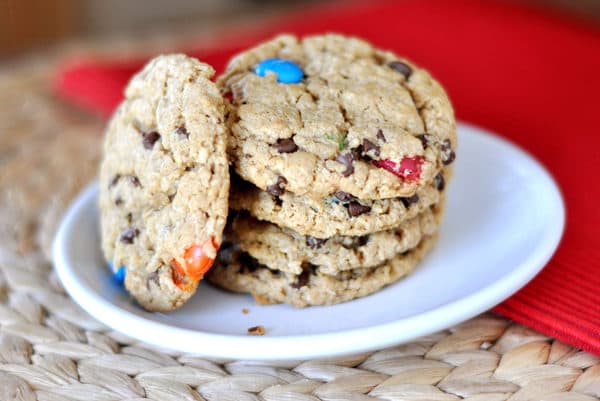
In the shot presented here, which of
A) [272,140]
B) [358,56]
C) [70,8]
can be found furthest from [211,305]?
[70,8]

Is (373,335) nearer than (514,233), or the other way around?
(373,335)

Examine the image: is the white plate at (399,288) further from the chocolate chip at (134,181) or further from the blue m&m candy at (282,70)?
the blue m&m candy at (282,70)

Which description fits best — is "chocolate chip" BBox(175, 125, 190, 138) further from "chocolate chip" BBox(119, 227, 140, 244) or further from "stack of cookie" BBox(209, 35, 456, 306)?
"chocolate chip" BBox(119, 227, 140, 244)

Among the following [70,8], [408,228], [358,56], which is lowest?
[408,228]

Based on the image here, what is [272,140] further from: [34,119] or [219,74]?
[34,119]

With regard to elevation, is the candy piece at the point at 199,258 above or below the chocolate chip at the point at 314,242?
below

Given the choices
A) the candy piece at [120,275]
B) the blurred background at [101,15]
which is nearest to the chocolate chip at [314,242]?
the candy piece at [120,275]
